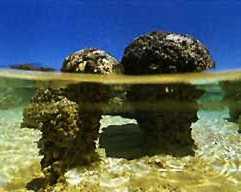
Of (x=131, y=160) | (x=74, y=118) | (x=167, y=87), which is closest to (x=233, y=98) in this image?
(x=167, y=87)

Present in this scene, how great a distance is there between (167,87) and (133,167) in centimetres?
166

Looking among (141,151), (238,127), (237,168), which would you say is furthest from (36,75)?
(238,127)

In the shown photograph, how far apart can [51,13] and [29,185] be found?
315cm

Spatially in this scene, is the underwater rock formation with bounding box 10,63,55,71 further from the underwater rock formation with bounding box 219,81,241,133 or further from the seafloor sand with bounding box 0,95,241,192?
the underwater rock formation with bounding box 219,81,241,133

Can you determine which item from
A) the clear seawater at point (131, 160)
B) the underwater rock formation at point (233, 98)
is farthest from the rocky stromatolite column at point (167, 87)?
the underwater rock formation at point (233, 98)

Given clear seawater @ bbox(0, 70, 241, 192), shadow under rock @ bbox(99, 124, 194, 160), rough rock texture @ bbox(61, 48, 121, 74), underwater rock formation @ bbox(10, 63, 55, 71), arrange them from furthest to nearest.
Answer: underwater rock formation @ bbox(10, 63, 55, 71) → shadow under rock @ bbox(99, 124, 194, 160) → rough rock texture @ bbox(61, 48, 121, 74) → clear seawater @ bbox(0, 70, 241, 192)

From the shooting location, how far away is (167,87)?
7676 millimetres

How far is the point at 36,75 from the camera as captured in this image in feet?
29.2

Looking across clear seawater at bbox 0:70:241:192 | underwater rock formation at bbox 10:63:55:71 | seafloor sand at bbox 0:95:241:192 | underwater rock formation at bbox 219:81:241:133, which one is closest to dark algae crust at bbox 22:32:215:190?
clear seawater at bbox 0:70:241:192

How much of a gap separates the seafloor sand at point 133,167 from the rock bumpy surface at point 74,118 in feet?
0.99

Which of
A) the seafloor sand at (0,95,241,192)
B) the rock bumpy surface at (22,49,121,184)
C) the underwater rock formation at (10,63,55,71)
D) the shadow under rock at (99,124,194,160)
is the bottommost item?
the seafloor sand at (0,95,241,192)

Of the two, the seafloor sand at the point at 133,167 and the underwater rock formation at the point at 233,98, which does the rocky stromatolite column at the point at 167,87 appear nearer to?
the seafloor sand at the point at 133,167

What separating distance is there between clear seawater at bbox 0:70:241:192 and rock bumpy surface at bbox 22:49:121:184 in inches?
6.9

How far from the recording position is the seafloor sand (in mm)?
6398
